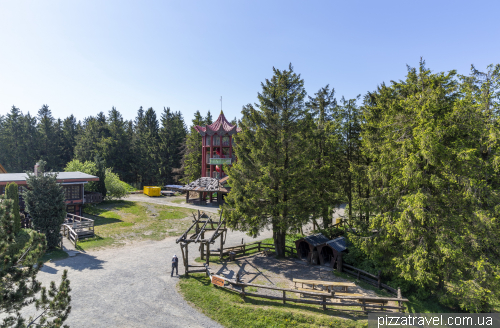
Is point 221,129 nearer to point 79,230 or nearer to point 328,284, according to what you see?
point 79,230

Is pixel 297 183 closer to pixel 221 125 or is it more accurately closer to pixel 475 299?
pixel 475 299

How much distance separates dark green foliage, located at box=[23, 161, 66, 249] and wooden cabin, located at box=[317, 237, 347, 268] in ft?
67.6

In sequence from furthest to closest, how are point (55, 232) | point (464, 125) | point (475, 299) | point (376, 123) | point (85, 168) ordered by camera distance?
point (85, 168), point (55, 232), point (376, 123), point (464, 125), point (475, 299)

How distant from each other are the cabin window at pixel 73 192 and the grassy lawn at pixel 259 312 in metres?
22.8

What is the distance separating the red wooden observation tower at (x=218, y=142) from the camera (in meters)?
45.1

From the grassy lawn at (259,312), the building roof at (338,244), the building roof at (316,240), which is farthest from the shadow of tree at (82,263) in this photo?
the building roof at (338,244)

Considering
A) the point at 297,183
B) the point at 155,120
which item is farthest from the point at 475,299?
the point at 155,120

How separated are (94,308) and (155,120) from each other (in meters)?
65.8

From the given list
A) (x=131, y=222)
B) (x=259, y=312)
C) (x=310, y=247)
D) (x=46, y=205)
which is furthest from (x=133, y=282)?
(x=131, y=222)

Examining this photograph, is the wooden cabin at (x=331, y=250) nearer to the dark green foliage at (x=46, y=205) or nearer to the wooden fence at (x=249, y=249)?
the wooden fence at (x=249, y=249)

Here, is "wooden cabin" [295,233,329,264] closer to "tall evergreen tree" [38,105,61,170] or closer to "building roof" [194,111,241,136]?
"building roof" [194,111,241,136]

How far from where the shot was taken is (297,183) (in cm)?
1986

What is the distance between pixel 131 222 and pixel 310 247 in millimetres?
20898

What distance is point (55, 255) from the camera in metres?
19.8
